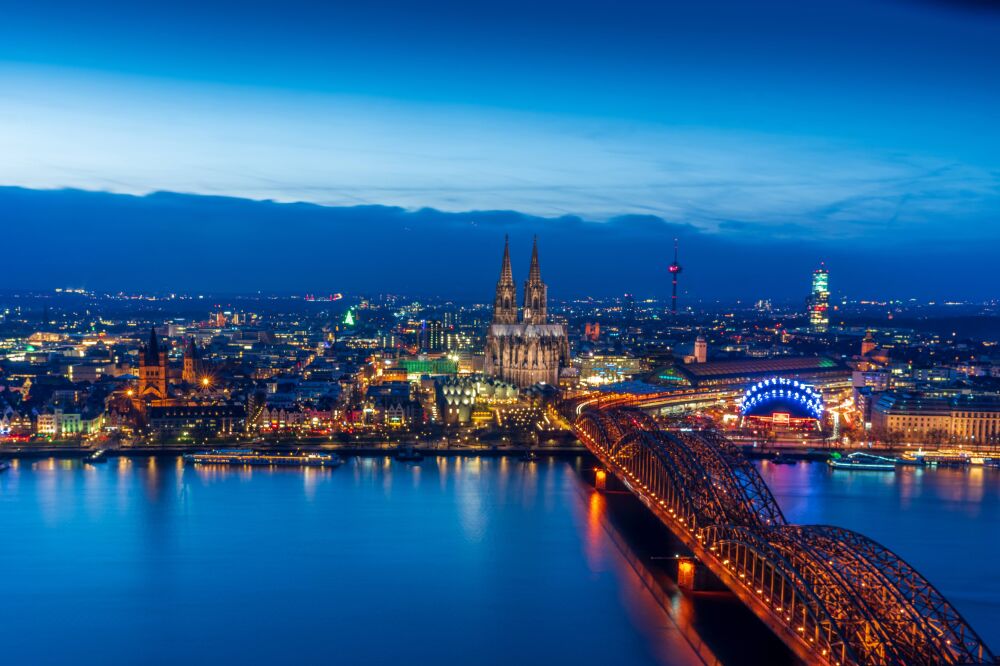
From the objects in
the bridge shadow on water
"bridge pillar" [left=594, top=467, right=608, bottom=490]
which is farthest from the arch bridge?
"bridge pillar" [left=594, top=467, right=608, bottom=490]

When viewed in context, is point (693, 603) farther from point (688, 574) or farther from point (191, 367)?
point (191, 367)

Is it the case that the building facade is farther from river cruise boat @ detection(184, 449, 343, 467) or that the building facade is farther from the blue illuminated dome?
river cruise boat @ detection(184, 449, 343, 467)

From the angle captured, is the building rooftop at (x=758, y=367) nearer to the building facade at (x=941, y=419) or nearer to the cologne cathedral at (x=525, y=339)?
the cologne cathedral at (x=525, y=339)

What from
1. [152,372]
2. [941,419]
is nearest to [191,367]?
[152,372]

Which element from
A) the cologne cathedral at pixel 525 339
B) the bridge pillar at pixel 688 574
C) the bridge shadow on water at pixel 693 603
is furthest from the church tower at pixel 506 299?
the bridge pillar at pixel 688 574

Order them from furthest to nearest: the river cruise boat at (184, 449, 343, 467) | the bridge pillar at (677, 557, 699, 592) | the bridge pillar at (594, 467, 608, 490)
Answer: the river cruise boat at (184, 449, 343, 467) < the bridge pillar at (594, 467, 608, 490) < the bridge pillar at (677, 557, 699, 592)
